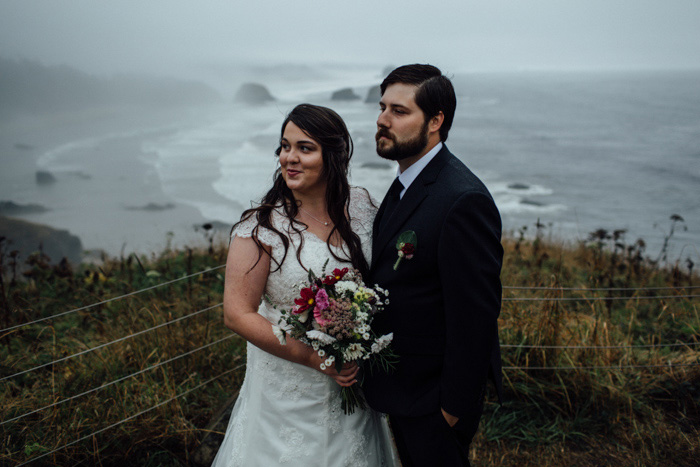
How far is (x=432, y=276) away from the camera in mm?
2209

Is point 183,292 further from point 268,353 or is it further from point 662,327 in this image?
point 662,327

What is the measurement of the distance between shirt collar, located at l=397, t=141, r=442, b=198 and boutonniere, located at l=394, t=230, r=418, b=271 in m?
0.31

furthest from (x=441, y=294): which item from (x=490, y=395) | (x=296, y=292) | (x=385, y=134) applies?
(x=490, y=395)

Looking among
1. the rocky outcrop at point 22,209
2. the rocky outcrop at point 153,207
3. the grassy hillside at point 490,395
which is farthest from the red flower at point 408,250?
the rocky outcrop at point 22,209

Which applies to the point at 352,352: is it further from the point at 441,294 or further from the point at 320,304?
the point at 441,294

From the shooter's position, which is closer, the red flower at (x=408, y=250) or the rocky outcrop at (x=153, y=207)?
the red flower at (x=408, y=250)

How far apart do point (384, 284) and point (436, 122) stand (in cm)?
82

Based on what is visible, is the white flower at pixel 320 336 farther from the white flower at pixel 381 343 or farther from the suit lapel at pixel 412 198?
the suit lapel at pixel 412 198

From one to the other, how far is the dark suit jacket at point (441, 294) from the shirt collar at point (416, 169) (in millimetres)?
43

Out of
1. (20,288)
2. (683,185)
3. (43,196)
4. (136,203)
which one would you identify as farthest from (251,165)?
(683,185)

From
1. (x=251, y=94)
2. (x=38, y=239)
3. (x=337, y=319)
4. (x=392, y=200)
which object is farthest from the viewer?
(x=251, y=94)

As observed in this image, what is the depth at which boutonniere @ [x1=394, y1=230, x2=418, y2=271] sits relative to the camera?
2.12m

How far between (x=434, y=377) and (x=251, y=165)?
3054 cm

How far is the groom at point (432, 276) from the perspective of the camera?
208cm
